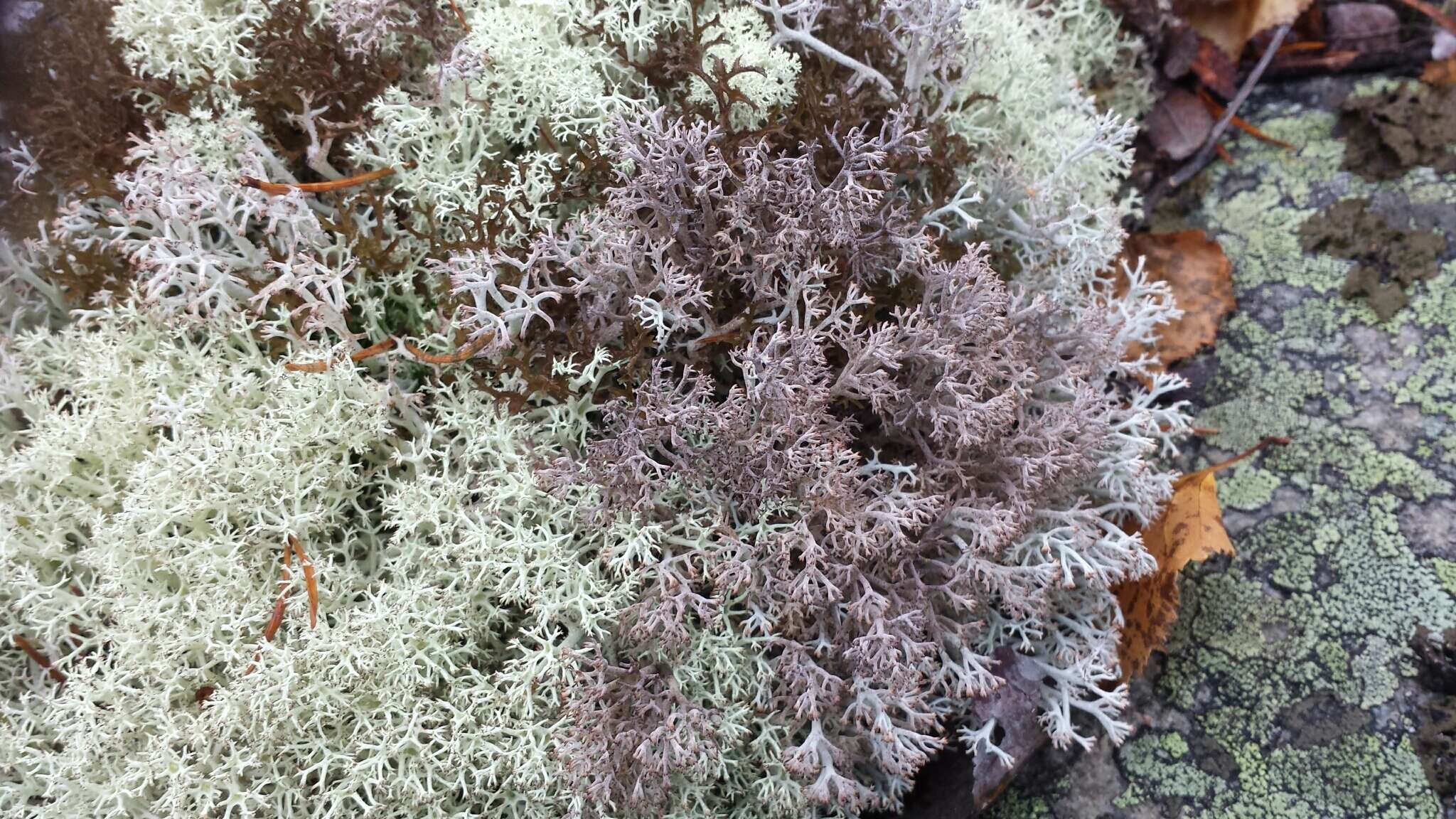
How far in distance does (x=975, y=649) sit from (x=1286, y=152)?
1.91m

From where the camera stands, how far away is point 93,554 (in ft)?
5.95

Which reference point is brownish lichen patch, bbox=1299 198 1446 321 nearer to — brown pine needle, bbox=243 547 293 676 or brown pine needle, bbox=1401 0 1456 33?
brown pine needle, bbox=1401 0 1456 33

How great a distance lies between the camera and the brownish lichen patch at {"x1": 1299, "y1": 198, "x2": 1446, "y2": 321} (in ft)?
8.07

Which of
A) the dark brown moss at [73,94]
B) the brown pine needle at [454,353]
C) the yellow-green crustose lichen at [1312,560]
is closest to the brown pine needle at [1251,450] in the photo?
the yellow-green crustose lichen at [1312,560]

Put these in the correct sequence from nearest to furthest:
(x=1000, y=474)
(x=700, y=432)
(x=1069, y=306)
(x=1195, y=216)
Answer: (x=700, y=432) < (x=1000, y=474) < (x=1069, y=306) < (x=1195, y=216)

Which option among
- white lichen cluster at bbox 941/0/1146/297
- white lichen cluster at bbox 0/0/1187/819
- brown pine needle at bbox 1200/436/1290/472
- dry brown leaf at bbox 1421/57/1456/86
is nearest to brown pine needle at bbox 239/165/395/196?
white lichen cluster at bbox 0/0/1187/819

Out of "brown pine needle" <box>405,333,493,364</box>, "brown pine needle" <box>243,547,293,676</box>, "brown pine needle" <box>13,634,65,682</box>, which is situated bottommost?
"brown pine needle" <box>13,634,65,682</box>

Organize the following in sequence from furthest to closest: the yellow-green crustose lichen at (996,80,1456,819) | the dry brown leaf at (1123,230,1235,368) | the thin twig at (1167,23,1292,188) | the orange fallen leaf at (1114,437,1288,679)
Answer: the thin twig at (1167,23,1292,188)
the dry brown leaf at (1123,230,1235,368)
the orange fallen leaf at (1114,437,1288,679)
the yellow-green crustose lichen at (996,80,1456,819)

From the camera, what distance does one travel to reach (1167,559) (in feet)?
7.14

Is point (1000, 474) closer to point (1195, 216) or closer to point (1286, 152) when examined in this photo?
point (1195, 216)

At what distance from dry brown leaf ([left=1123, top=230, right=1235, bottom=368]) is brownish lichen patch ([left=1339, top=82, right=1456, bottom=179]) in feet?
1.63

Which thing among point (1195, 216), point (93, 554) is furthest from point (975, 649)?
point (93, 554)

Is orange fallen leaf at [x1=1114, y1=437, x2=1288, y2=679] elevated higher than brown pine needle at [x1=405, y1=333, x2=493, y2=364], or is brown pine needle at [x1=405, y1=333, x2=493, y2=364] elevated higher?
brown pine needle at [x1=405, y1=333, x2=493, y2=364]

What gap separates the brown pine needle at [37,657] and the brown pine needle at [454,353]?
3.07 feet
